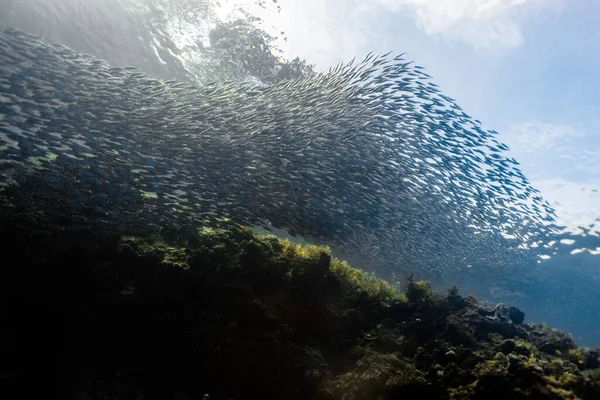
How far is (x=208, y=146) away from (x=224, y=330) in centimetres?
577

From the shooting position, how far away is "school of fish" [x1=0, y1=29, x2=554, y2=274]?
1068 centimetres

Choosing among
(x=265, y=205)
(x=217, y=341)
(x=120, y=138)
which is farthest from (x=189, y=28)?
(x=217, y=341)

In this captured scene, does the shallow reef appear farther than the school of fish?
No

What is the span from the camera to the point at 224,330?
28.6ft

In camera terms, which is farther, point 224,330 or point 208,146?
point 208,146

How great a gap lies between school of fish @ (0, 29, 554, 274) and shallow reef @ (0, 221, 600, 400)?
1.39 meters

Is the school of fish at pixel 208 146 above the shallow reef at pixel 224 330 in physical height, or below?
above

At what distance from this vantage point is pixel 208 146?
11625mm

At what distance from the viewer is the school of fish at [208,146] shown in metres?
10.7

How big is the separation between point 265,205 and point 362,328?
5071 millimetres

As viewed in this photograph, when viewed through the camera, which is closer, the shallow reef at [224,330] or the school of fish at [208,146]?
the shallow reef at [224,330]

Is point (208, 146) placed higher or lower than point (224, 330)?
higher

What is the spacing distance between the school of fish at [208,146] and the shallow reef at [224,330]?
139 cm

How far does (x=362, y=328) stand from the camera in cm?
989
